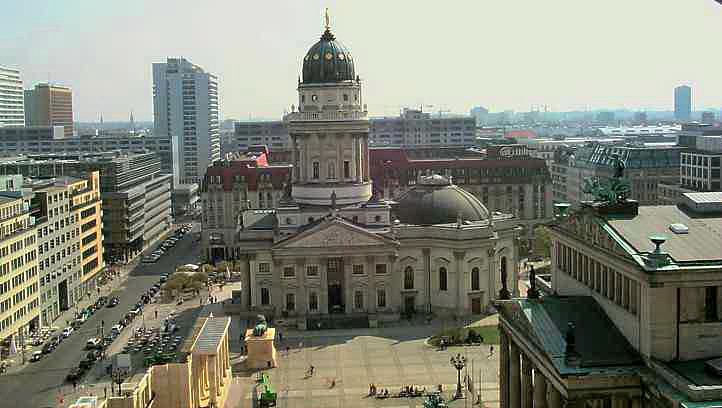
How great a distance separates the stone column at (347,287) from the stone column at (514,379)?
6778 centimetres

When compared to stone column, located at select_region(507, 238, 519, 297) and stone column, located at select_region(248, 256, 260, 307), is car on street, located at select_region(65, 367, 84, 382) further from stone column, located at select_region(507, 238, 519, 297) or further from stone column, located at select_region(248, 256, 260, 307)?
stone column, located at select_region(507, 238, 519, 297)

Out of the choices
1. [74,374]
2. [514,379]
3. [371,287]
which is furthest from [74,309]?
[514,379]

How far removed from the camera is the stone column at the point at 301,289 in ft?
452

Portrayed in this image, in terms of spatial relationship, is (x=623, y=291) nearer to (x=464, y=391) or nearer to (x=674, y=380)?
(x=674, y=380)

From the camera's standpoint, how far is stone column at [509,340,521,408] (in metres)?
69.8

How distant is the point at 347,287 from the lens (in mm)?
138125

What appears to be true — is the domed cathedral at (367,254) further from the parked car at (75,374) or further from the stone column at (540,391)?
the stone column at (540,391)

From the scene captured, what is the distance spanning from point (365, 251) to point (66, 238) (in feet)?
171

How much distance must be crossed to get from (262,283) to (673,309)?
90.1 m

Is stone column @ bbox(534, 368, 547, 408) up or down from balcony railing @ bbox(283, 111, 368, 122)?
down

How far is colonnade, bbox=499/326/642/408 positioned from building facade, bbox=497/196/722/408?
105 millimetres

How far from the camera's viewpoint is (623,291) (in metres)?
60.3

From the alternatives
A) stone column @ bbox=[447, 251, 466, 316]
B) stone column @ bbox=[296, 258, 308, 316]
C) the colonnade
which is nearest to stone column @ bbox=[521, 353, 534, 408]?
the colonnade

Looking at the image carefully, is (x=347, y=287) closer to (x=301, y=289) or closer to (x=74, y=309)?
(x=301, y=289)
